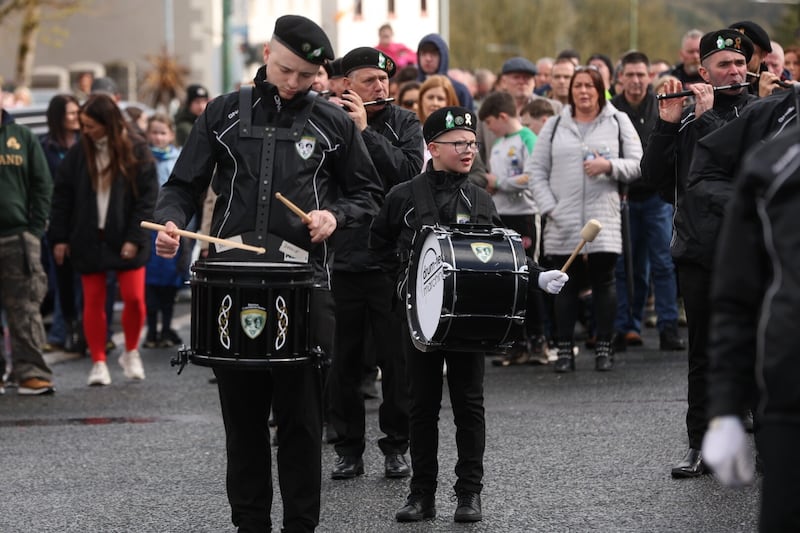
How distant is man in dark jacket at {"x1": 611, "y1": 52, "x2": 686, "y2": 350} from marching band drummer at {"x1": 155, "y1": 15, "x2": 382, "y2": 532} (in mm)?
6574

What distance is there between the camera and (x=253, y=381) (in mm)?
6109

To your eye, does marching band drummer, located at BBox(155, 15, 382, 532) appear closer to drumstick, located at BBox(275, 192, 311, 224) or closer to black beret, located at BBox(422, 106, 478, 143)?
drumstick, located at BBox(275, 192, 311, 224)

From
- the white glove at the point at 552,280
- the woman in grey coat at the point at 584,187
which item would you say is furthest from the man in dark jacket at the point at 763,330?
the woman in grey coat at the point at 584,187

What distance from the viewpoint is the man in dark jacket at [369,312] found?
809 cm

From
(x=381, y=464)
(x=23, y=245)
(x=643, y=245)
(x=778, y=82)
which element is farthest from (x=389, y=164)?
(x=643, y=245)

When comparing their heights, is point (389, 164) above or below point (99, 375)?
above

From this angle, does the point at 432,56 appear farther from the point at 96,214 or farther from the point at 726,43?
the point at 726,43

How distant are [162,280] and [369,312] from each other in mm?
5549

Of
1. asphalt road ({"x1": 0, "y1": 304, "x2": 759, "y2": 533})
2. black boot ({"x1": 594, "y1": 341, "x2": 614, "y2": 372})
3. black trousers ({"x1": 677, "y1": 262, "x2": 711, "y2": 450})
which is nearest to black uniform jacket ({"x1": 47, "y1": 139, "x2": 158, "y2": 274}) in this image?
asphalt road ({"x1": 0, "y1": 304, "x2": 759, "y2": 533})

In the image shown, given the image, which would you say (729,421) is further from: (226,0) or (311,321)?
(226,0)

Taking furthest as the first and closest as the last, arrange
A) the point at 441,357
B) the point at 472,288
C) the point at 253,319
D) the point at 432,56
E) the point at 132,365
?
the point at 432,56, the point at 132,365, the point at 441,357, the point at 472,288, the point at 253,319

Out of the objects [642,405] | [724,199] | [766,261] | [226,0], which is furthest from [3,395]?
[226,0]

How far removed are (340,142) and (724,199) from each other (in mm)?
1596

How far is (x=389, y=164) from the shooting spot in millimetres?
7906
